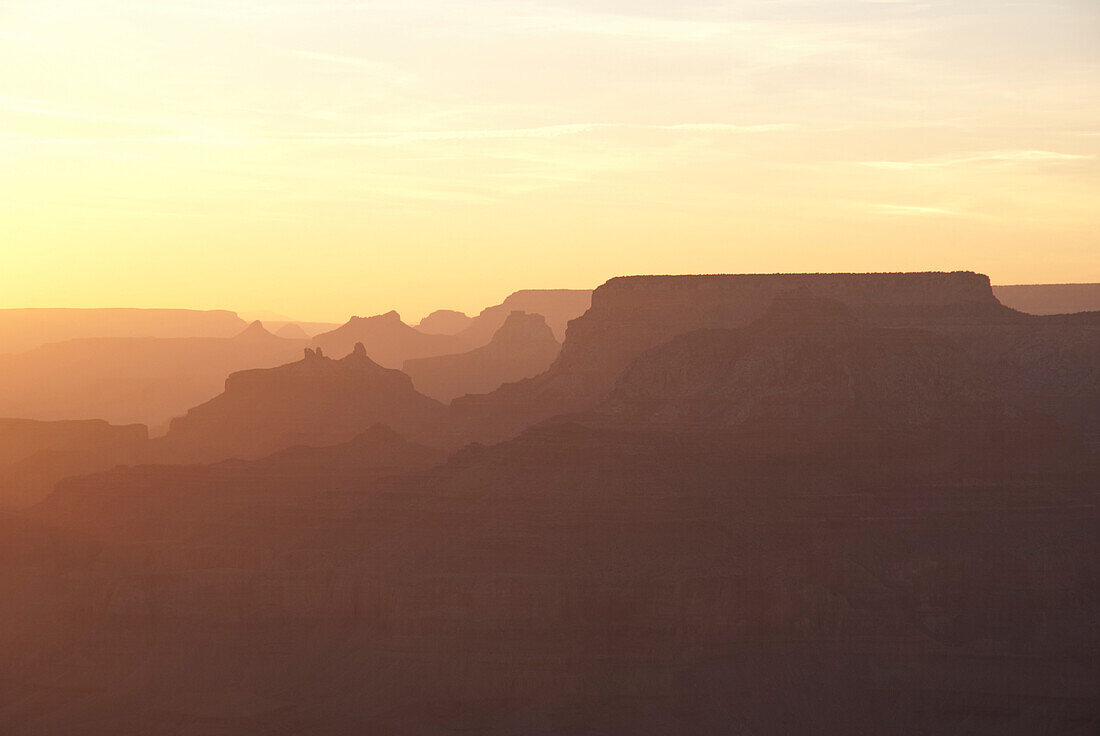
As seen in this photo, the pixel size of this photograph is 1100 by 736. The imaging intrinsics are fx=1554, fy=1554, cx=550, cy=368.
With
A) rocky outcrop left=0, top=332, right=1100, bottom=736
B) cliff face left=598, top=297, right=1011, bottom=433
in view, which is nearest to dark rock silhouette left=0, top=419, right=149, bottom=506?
rocky outcrop left=0, top=332, right=1100, bottom=736

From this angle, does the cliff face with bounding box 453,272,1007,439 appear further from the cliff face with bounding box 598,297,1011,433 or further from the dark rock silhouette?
the dark rock silhouette

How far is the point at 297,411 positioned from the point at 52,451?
1018 inches

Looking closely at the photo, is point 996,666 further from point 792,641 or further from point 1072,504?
point 1072,504

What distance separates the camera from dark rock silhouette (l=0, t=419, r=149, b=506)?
156 meters

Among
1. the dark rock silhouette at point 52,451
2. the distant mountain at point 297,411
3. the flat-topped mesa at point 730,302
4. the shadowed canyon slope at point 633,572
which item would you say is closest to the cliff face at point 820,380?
the shadowed canyon slope at point 633,572

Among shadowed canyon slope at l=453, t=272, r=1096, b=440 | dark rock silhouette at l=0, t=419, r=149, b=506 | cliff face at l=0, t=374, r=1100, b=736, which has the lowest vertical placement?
cliff face at l=0, t=374, r=1100, b=736

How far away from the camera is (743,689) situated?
307 ft

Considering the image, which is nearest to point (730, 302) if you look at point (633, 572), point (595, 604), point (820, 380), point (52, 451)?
point (820, 380)

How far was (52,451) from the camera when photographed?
163000mm

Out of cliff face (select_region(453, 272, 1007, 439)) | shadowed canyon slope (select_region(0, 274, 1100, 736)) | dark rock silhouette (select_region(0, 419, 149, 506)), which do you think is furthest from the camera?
cliff face (select_region(453, 272, 1007, 439))

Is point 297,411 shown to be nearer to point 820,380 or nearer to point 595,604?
point 820,380

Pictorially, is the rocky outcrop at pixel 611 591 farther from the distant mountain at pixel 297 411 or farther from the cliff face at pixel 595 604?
the distant mountain at pixel 297 411

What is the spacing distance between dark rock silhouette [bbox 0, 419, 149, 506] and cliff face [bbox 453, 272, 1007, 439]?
37.2 meters

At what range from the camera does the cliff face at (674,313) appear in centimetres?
16250
